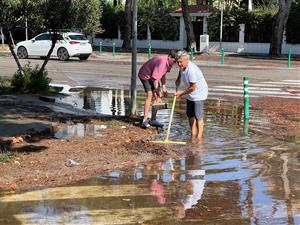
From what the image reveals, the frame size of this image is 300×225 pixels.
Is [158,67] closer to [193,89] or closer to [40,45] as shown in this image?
[193,89]

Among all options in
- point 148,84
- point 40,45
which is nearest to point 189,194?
point 148,84

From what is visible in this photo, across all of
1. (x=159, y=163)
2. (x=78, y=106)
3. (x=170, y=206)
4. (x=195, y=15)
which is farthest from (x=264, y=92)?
(x=195, y=15)

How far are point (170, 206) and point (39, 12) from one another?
10198 mm

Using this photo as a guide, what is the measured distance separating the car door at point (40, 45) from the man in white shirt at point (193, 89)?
79.8 ft

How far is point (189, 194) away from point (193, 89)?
11.6ft

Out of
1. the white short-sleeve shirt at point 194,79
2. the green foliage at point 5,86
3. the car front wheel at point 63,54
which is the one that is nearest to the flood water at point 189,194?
the white short-sleeve shirt at point 194,79

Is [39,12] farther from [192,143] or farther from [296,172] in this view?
[296,172]

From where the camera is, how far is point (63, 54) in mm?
32781

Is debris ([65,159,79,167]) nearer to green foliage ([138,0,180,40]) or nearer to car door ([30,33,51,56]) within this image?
car door ([30,33,51,56])

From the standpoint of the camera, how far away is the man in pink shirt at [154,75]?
1067cm

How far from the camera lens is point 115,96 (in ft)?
55.5

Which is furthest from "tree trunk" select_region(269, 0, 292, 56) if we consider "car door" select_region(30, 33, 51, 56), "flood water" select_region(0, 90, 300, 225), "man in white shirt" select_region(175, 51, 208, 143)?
"flood water" select_region(0, 90, 300, 225)

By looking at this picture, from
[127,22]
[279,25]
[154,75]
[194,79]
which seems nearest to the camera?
[194,79]

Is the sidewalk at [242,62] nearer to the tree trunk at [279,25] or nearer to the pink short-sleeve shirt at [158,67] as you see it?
the tree trunk at [279,25]
